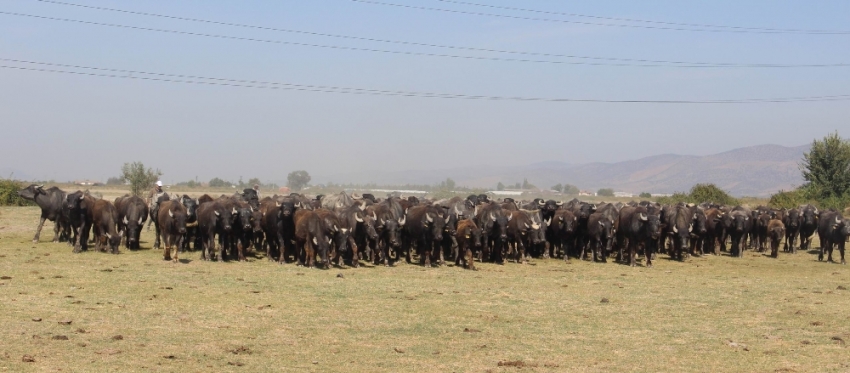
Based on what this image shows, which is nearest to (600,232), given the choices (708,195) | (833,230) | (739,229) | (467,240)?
(467,240)

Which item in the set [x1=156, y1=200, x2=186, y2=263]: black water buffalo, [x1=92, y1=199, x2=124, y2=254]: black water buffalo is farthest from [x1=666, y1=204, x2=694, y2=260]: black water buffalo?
[x1=92, y1=199, x2=124, y2=254]: black water buffalo

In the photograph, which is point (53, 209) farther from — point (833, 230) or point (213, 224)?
point (833, 230)

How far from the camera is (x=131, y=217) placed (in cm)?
2684

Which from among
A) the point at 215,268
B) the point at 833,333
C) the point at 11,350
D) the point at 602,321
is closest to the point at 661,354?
the point at 602,321

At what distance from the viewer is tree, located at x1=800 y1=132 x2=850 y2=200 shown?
65250 millimetres

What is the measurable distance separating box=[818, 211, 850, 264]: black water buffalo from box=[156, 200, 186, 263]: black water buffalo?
22417 millimetres

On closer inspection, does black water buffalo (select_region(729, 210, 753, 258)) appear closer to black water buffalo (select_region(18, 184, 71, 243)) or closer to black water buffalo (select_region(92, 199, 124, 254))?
→ black water buffalo (select_region(92, 199, 124, 254))

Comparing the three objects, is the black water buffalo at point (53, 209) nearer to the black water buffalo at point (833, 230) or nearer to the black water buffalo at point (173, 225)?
the black water buffalo at point (173, 225)

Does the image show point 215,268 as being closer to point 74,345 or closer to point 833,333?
point 74,345

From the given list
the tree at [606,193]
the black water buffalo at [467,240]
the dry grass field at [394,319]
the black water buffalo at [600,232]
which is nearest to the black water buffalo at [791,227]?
the black water buffalo at [600,232]

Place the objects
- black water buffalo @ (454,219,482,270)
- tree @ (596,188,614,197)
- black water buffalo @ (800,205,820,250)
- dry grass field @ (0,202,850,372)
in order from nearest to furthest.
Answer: dry grass field @ (0,202,850,372) < black water buffalo @ (454,219,482,270) < black water buffalo @ (800,205,820,250) < tree @ (596,188,614,197)

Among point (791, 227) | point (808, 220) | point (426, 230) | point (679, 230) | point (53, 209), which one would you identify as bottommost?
point (53, 209)

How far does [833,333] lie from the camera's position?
15.9 metres

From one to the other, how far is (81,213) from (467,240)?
1162 centimetres
